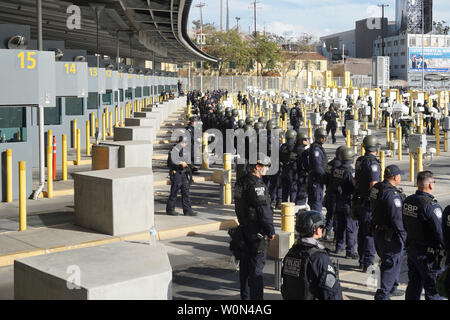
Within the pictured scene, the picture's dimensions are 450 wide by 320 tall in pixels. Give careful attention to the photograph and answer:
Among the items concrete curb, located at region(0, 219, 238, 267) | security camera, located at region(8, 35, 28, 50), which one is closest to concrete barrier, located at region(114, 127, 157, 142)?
security camera, located at region(8, 35, 28, 50)

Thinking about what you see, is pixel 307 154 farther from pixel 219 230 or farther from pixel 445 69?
pixel 445 69

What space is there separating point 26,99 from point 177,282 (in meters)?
5.53

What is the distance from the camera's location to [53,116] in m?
19.2

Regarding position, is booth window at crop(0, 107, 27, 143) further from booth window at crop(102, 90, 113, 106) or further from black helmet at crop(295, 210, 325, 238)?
booth window at crop(102, 90, 113, 106)

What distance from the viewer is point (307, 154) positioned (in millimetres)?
12602

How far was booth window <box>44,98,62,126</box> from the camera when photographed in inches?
743

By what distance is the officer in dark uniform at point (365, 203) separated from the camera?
9125 millimetres

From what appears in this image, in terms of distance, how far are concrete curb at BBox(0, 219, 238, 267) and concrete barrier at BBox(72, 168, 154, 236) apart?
17 centimetres

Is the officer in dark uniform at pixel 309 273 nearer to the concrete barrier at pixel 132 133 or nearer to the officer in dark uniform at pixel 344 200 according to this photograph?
the officer in dark uniform at pixel 344 200

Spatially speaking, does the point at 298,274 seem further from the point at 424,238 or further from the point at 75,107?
the point at 75,107

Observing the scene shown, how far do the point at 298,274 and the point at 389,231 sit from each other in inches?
111

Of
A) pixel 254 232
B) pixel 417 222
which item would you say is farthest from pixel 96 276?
pixel 417 222

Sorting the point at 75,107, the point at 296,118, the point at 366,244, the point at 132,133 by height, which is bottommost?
the point at 366,244

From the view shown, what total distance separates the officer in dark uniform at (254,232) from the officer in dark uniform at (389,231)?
1438mm
